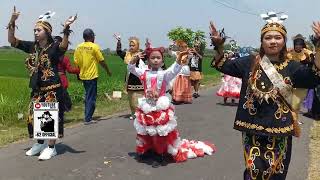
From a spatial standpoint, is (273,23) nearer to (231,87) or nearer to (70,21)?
(70,21)

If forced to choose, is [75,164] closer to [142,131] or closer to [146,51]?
[142,131]

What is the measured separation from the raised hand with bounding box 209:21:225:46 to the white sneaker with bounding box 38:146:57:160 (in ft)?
12.5

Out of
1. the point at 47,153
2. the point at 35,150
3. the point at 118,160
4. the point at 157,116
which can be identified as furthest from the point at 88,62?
the point at 157,116

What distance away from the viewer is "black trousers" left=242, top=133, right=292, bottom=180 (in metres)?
5.02

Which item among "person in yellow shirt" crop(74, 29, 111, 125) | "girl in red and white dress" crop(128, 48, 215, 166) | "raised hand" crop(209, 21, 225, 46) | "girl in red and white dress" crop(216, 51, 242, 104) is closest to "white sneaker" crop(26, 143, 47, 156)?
"girl in red and white dress" crop(128, 48, 215, 166)

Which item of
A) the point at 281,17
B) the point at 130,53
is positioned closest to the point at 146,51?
the point at 281,17

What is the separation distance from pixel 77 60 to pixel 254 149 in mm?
7113

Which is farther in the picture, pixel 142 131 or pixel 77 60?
pixel 77 60

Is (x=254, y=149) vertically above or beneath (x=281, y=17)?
beneath

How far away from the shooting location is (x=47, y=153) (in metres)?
7.96

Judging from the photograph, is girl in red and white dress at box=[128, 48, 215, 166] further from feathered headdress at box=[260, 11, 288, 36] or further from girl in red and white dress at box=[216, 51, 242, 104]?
girl in red and white dress at box=[216, 51, 242, 104]

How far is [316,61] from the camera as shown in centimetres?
476

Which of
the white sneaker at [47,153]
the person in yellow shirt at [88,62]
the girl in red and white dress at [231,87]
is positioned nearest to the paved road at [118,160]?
the white sneaker at [47,153]

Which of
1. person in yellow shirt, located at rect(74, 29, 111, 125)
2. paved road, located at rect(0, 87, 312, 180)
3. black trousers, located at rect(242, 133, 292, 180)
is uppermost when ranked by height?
person in yellow shirt, located at rect(74, 29, 111, 125)
